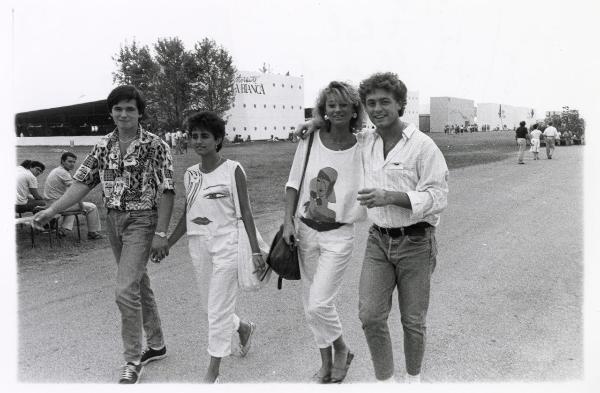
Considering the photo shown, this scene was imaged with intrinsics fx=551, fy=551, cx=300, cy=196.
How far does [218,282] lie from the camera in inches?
137

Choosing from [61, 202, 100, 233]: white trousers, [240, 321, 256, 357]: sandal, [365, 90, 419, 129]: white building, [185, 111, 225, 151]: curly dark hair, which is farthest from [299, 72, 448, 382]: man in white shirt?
[61, 202, 100, 233]: white trousers

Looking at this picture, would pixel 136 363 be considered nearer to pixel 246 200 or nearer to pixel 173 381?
pixel 173 381

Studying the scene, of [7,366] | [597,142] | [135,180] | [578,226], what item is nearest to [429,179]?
[597,142]

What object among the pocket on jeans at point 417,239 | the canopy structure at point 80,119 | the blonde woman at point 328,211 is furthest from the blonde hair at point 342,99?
the canopy structure at point 80,119

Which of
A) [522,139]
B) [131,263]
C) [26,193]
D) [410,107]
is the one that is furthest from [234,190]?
[410,107]

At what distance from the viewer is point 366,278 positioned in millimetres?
3094

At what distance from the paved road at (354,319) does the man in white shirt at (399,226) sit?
611 millimetres

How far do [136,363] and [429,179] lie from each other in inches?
85.2

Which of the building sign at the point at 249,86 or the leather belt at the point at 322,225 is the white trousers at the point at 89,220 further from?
the building sign at the point at 249,86

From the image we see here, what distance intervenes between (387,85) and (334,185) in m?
0.71

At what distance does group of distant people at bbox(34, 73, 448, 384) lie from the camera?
122 inches

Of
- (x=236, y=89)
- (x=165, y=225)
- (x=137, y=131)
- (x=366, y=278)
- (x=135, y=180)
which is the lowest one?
(x=366, y=278)

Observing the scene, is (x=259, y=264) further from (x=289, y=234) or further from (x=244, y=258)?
(x=289, y=234)

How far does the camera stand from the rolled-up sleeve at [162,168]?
12.0 feet
